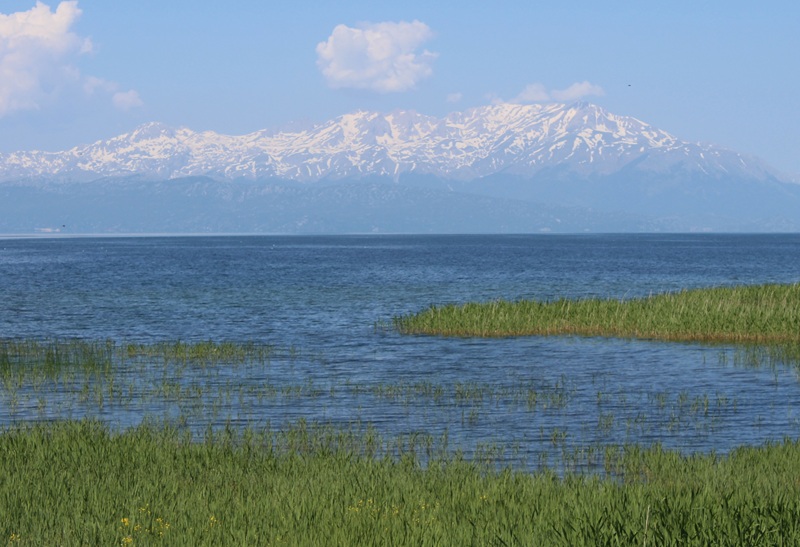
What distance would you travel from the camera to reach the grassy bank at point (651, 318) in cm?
4778

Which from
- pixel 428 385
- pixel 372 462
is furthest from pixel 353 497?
pixel 428 385

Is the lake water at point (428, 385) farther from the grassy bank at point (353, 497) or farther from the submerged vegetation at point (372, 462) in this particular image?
the grassy bank at point (353, 497)

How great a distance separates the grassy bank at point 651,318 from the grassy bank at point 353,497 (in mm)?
25853

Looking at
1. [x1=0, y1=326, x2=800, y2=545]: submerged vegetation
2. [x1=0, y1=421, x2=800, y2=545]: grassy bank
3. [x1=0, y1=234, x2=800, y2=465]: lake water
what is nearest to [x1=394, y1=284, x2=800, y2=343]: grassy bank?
[x1=0, y1=234, x2=800, y2=465]: lake water

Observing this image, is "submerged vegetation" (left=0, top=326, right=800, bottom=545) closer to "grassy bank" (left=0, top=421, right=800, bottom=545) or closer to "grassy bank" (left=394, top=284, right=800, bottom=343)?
"grassy bank" (left=0, top=421, right=800, bottom=545)

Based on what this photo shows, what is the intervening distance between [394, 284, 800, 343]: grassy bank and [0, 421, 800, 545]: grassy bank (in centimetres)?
2585

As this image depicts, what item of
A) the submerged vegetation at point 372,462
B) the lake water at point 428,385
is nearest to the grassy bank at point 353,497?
the submerged vegetation at point 372,462

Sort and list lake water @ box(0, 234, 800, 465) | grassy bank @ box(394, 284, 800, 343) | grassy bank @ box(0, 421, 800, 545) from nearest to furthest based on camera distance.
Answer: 1. grassy bank @ box(0, 421, 800, 545)
2. lake water @ box(0, 234, 800, 465)
3. grassy bank @ box(394, 284, 800, 343)

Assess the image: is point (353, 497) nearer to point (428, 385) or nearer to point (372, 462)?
point (372, 462)

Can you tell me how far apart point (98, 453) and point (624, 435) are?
13.1m

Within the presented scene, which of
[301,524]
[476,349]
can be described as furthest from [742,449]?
[476,349]

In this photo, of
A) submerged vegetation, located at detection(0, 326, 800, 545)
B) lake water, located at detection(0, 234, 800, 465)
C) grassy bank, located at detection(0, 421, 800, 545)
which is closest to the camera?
grassy bank, located at detection(0, 421, 800, 545)

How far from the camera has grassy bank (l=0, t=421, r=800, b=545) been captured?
47.8 ft

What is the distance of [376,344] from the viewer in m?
49.4
